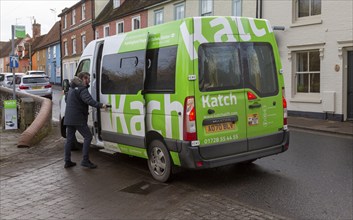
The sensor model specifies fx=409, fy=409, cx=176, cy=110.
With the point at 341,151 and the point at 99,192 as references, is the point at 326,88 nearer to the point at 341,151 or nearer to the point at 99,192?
the point at 341,151

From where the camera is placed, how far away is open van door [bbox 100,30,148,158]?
6628 mm

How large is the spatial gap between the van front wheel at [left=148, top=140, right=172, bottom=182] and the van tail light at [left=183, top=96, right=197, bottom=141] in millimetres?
622

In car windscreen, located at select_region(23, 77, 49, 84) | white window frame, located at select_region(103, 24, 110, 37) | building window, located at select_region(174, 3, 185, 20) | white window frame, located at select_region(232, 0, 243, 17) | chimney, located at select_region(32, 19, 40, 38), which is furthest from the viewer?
chimney, located at select_region(32, 19, 40, 38)

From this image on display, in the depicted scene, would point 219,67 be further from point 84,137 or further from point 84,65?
point 84,65

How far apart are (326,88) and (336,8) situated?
2.86m

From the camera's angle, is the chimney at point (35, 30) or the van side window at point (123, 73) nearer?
the van side window at point (123, 73)

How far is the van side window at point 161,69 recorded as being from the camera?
605 cm

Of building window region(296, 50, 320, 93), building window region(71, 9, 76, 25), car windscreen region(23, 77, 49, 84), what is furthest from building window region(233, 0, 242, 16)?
building window region(71, 9, 76, 25)

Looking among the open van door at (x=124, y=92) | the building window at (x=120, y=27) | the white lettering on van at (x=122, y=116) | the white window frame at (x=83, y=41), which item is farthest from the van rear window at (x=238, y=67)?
the white window frame at (x=83, y=41)

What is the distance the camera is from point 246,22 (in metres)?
6.38

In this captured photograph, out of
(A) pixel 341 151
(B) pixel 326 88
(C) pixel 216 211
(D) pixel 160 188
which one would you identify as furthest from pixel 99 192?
(B) pixel 326 88

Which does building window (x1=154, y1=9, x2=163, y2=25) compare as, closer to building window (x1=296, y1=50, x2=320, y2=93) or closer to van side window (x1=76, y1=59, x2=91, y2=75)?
building window (x1=296, y1=50, x2=320, y2=93)

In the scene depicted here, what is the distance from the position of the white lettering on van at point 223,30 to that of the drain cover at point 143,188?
2384 millimetres

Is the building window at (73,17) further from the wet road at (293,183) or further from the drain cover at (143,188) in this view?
the drain cover at (143,188)
